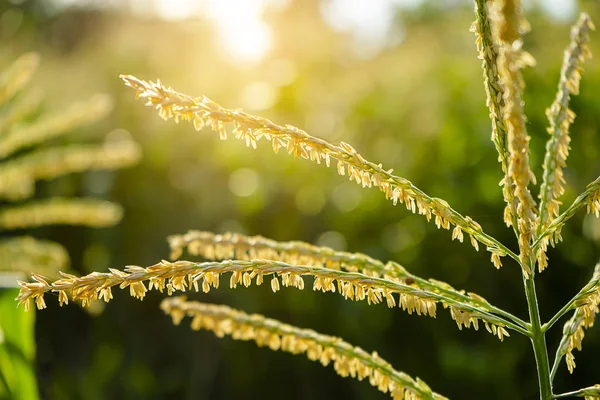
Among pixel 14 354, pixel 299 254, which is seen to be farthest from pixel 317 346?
pixel 14 354

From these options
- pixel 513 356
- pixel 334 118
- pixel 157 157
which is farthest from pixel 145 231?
pixel 513 356

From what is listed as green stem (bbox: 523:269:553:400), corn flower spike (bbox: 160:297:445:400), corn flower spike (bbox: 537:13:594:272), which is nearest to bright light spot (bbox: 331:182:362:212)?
corn flower spike (bbox: 160:297:445:400)

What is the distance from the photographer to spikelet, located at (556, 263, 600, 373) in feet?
3.03

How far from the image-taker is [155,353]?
13.3 feet

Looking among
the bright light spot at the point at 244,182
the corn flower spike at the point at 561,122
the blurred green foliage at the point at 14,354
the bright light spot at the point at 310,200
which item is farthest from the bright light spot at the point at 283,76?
the corn flower spike at the point at 561,122

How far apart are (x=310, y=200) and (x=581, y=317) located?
10.3ft

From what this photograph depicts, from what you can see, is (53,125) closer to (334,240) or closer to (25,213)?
A: (25,213)

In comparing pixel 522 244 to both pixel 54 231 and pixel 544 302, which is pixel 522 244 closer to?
pixel 544 302

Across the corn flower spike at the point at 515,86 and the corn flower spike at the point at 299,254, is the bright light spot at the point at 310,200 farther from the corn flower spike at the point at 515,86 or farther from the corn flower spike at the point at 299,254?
the corn flower spike at the point at 515,86

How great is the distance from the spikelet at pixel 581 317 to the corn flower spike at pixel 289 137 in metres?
0.12

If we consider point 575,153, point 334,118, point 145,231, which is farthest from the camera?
point 334,118

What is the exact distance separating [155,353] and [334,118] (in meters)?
1.98

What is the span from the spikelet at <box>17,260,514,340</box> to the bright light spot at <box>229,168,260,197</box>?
3107mm

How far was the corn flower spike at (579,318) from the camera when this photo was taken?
3.04 ft
